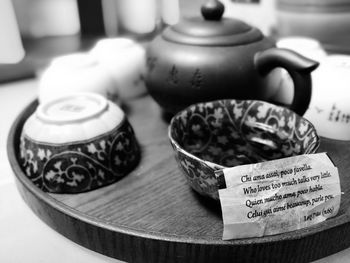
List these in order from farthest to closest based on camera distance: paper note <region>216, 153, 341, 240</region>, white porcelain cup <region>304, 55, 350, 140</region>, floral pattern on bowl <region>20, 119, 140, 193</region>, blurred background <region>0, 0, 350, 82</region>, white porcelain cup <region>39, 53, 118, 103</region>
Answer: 1. blurred background <region>0, 0, 350, 82</region>
2. white porcelain cup <region>39, 53, 118, 103</region>
3. white porcelain cup <region>304, 55, 350, 140</region>
4. floral pattern on bowl <region>20, 119, 140, 193</region>
5. paper note <region>216, 153, 341, 240</region>

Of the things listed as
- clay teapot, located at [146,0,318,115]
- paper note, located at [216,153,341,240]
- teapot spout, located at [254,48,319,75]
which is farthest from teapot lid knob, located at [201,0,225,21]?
paper note, located at [216,153,341,240]

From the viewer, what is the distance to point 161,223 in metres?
0.49

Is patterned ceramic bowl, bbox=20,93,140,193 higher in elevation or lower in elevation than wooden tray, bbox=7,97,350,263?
higher

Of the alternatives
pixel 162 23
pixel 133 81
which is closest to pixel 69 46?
pixel 162 23

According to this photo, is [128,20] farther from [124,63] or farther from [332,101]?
[332,101]

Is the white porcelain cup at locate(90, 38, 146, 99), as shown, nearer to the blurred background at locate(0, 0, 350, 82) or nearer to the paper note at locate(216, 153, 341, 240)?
the blurred background at locate(0, 0, 350, 82)

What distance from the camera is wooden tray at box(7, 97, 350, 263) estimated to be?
43 centimetres

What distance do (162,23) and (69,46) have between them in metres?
0.42

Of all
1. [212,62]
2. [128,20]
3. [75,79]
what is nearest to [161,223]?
[212,62]

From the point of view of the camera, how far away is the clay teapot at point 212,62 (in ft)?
2.14

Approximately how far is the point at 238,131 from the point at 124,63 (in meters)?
0.38

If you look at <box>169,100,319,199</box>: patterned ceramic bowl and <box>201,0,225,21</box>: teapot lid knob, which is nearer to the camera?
<box>169,100,319,199</box>: patterned ceramic bowl

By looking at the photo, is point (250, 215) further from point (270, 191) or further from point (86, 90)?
point (86, 90)

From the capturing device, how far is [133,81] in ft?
3.02
